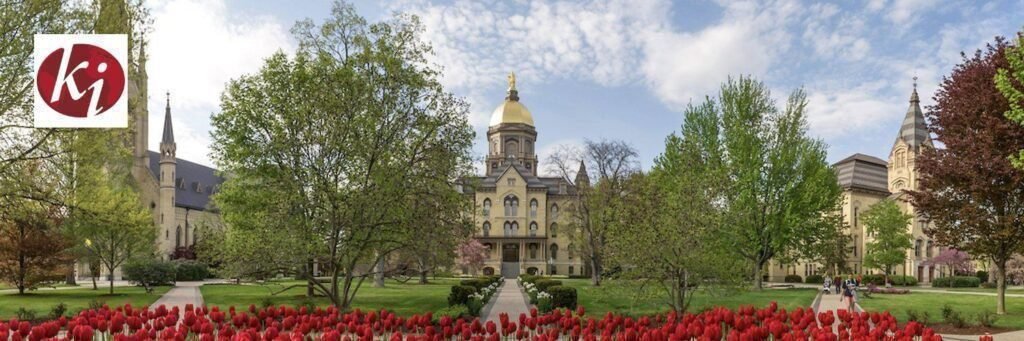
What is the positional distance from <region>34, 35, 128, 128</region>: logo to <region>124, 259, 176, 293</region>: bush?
2381 centimetres

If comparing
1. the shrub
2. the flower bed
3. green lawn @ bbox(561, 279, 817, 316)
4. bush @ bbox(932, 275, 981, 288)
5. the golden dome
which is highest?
the golden dome

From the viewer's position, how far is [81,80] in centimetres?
1622

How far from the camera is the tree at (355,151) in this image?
17.3m

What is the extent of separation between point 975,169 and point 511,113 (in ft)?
285

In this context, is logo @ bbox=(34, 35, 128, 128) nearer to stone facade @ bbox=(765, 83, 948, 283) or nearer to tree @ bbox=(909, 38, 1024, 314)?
tree @ bbox=(909, 38, 1024, 314)

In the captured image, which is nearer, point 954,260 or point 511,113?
point 954,260

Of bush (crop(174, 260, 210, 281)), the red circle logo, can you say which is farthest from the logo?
bush (crop(174, 260, 210, 281))

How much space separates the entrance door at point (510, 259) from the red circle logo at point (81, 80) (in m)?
70.6

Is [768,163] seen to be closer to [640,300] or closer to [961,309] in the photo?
[961,309]

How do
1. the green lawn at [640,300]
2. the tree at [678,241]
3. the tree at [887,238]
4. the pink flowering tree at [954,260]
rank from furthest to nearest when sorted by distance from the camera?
the pink flowering tree at [954,260] < the tree at [887,238] < the green lawn at [640,300] < the tree at [678,241]

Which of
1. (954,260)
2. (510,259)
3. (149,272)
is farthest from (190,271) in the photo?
(954,260)

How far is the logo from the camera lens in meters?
16.5

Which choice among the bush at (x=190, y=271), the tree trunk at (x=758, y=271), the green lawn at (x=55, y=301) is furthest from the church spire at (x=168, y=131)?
the tree trunk at (x=758, y=271)

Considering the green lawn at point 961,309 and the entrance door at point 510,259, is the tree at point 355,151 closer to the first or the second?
the green lawn at point 961,309
